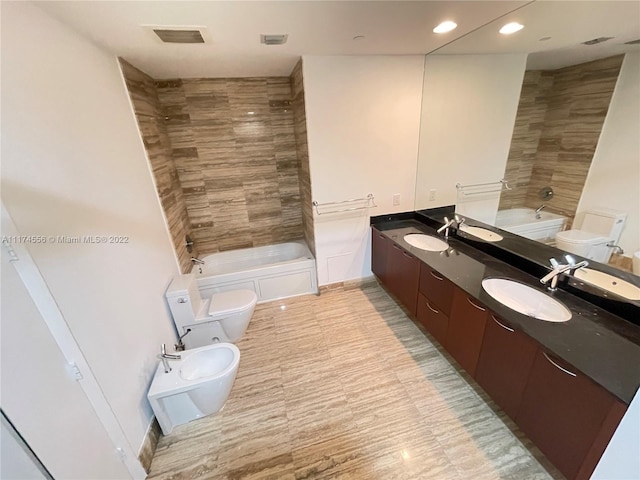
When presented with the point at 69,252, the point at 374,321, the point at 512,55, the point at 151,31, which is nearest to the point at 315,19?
the point at 151,31

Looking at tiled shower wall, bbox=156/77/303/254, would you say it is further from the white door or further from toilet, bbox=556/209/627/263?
toilet, bbox=556/209/627/263

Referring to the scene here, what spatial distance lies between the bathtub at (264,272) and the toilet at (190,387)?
95cm

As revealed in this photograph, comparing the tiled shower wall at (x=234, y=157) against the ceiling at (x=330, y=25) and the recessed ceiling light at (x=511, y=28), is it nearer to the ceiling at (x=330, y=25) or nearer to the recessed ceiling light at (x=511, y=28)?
the ceiling at (x=330, y=25)

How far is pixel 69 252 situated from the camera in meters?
1.14

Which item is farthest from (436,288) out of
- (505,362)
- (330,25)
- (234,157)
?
(234,157)

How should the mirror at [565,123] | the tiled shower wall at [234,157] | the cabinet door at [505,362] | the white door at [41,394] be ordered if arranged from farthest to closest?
1. the tiled shower wall at [234,157]
2. the mirror at [565,123]
3. the cabinet door at [505,362]
4. the white door at [41,394]

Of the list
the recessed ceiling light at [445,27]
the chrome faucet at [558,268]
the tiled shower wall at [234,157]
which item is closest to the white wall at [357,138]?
the recessed ceiling light at [445,27]

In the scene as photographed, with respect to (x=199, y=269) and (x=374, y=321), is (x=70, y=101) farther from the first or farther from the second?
(x=374, y=321)

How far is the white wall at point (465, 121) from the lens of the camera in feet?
6.50

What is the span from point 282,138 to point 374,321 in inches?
94.0

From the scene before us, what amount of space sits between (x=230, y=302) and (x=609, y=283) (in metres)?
2.61

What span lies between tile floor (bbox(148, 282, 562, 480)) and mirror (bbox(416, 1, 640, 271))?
1233 mm

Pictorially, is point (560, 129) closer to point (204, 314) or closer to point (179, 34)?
point (179, 34)

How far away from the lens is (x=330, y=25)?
1567 millimetres
